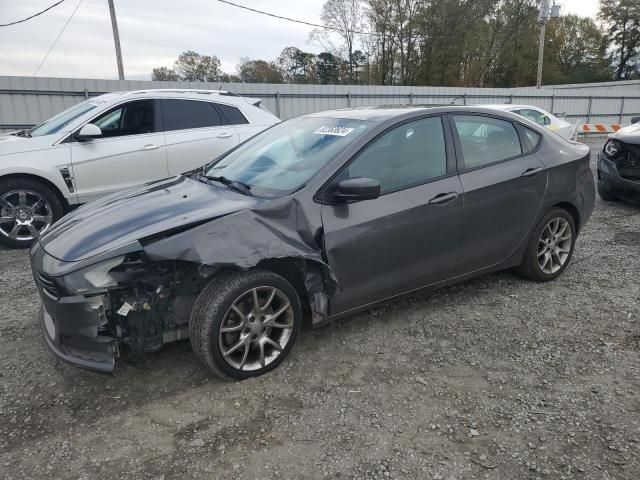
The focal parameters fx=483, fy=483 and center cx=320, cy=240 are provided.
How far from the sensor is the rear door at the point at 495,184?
143 inches

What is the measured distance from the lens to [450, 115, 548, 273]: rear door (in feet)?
11.9

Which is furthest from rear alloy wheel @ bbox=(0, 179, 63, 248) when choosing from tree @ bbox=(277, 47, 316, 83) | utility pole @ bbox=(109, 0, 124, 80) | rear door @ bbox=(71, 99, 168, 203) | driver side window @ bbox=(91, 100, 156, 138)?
tree @ bbox=(277, 47, 316, 83)

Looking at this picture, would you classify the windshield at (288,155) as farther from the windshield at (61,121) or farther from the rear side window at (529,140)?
the windshield at (61,121)

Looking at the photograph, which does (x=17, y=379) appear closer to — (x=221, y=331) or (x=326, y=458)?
(x=221, y=331)

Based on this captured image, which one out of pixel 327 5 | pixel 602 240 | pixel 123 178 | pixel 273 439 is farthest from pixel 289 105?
pixel 327 5

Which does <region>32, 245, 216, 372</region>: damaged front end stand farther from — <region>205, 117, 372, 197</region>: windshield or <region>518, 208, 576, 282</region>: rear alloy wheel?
<region>518, 208, 576, 282</region>: rear alloy wheel

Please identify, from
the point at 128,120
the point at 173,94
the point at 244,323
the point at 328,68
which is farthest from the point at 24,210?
the point at 328,68

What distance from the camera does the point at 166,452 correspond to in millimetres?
2367

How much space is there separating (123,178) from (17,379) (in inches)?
137

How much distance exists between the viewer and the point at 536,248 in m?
4.15

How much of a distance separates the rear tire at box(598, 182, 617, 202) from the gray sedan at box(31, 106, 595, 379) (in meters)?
3.94

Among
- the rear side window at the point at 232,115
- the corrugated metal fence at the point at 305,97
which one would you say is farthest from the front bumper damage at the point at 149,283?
the corrugated metal fence at the point at 305,97

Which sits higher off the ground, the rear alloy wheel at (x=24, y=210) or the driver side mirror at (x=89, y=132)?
the driver side mirror at (x=89, y=132)

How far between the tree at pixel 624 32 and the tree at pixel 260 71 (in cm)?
3506
